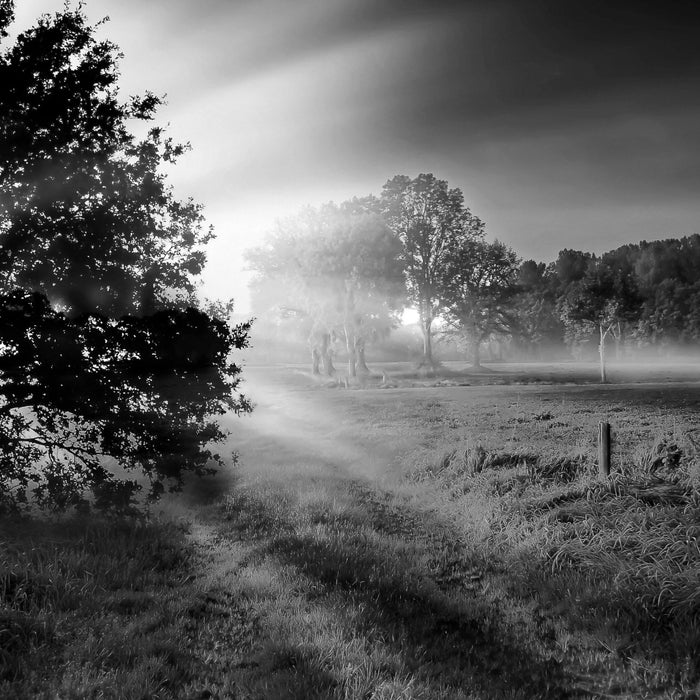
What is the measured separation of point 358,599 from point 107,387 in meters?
5.61

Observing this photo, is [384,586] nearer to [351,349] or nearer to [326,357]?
[351,349]

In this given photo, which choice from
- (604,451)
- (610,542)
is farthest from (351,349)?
(610,542)

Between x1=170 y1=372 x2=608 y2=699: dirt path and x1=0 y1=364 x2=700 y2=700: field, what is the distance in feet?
0.09

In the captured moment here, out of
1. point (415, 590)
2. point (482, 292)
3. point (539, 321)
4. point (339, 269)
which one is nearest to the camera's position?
point (415, 590)

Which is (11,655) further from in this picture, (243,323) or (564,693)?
(243,323)

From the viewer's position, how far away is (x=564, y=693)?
172 inches

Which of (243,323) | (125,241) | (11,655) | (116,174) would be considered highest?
(116,174)

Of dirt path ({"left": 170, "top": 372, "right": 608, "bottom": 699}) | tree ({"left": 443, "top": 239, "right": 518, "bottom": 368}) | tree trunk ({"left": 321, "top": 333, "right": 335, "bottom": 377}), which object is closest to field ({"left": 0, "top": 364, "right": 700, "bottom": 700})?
dirt path ({"left": 170, "top": 372, "right": 608, "bottom": 699})

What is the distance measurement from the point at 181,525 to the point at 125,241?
5.62 metres

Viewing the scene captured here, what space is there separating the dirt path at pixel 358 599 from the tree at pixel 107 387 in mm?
1850

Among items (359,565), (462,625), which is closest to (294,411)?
(359,565)

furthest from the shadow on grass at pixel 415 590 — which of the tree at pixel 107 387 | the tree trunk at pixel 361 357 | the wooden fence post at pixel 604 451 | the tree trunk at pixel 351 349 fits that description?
the tree trunk at pixel 361 357

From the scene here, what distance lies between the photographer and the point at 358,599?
19.5ft

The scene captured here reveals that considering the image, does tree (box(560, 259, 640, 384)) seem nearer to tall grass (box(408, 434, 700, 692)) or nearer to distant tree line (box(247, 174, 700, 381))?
distant tree line (box(247, 174, 700, 381))
